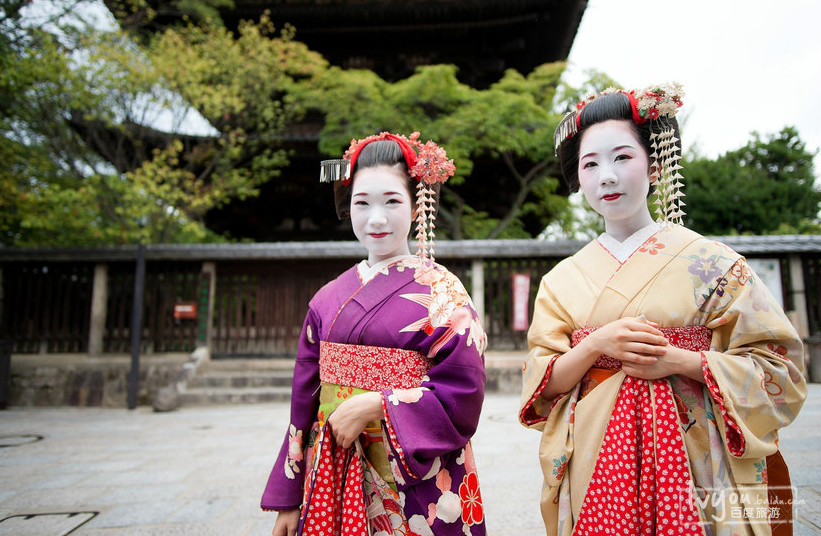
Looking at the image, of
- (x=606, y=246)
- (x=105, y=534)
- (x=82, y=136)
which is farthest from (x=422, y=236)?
(x=82, y=136)

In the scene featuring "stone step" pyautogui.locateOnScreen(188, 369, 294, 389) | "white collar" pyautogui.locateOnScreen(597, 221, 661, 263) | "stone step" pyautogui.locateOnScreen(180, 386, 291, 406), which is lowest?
"stone step" pyautogui.locateOnScreen(180, 386, 291, 406)

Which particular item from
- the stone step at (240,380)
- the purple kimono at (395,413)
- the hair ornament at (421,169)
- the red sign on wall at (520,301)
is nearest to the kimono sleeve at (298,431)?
the purple kimono at (395,413)

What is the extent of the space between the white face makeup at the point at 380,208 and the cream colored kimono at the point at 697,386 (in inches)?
24.8

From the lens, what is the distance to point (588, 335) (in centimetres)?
154

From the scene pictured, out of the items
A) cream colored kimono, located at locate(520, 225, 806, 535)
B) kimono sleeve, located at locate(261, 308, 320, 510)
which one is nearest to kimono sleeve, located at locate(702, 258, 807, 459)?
cream colored kimono, located at locate(520, 225, 806, 535)

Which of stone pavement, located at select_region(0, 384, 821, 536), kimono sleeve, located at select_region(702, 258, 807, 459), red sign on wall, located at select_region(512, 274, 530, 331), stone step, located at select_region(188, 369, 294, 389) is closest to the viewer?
kimono sleeve, located at select_region(702, 258, 807, 459)

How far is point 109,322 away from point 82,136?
12.1 ft

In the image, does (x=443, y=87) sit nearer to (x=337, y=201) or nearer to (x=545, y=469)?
(x=337, y=201)

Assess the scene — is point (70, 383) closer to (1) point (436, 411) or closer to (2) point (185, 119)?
(2) point (185, 119)

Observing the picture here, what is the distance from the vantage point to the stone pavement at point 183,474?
2773 millimetres

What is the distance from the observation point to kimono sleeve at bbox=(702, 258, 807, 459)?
1357mm

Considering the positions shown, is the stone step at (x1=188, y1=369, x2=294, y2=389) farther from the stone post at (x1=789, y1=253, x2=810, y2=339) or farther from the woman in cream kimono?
the stone post at (x1=789, y1=253, x2=810, y2=339)

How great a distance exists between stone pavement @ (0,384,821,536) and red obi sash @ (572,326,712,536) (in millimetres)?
515

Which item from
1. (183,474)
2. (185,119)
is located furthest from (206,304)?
(183,474)
